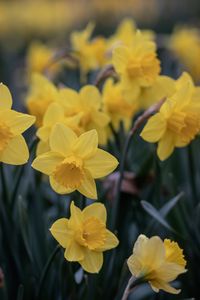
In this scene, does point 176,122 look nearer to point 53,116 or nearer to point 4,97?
point 53,116

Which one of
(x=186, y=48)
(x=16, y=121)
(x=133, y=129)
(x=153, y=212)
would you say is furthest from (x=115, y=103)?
(x=186, y=48)

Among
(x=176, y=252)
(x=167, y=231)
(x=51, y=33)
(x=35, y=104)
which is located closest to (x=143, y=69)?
(x=35, y=104)

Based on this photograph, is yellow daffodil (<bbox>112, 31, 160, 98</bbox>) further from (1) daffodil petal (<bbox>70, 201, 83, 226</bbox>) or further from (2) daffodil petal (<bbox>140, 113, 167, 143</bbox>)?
(1) daffodil petal (<bbox>70, 201, 83, 226</bbox>)

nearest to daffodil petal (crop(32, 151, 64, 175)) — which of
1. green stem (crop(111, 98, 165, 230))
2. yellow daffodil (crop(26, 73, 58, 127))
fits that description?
green stem (crop(111, 98, 165, 230))

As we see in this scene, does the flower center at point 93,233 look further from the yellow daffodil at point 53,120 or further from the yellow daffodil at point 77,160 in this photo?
the yellow daffodil at point 53,120

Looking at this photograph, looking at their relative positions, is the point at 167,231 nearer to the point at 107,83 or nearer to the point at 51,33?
the point at 107,83

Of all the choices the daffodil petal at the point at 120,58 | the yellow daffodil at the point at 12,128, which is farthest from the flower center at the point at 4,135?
the daffodil petal at the point at 120,58

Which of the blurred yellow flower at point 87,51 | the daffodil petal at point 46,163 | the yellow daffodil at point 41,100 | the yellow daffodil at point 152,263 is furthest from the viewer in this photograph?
the blurred yellow flower at point 87,51
